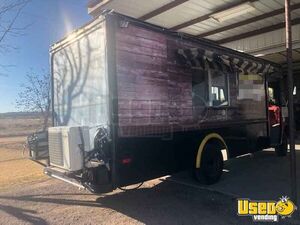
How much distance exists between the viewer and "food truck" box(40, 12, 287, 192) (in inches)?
216

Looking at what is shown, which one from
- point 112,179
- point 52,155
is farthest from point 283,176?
point 52,155

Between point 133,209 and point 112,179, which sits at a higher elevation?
point 112,179

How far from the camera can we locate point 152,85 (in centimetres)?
617

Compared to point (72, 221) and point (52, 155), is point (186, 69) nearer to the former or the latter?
point (52, 155)

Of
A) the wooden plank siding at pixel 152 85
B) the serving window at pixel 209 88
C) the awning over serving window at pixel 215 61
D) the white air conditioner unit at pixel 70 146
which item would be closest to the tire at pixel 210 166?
the wooden plank siding at pixel 152 85

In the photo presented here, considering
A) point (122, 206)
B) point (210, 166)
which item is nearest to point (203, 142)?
point (210, 166)

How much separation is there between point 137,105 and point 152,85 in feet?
1.87

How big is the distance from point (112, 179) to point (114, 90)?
144 centimetres

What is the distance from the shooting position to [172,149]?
6.51m

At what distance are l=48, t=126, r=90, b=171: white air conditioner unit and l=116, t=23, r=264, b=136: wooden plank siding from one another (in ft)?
2.27

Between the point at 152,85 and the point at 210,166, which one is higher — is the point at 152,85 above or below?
above

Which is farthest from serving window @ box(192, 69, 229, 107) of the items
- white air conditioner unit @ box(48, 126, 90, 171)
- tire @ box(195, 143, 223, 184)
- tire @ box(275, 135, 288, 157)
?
tire @ box(275, 135, 288, 157)

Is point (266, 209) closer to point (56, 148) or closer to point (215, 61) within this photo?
point (215, 61)

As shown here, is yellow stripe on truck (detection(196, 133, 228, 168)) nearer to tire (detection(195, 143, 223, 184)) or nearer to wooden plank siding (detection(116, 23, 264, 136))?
tire (detection(195, 143, 223, 184))
